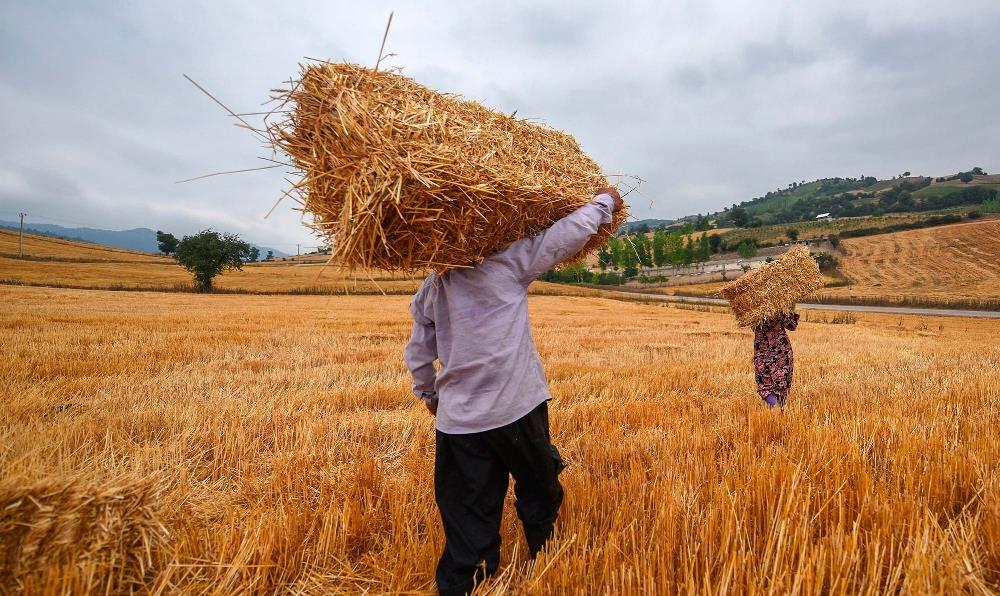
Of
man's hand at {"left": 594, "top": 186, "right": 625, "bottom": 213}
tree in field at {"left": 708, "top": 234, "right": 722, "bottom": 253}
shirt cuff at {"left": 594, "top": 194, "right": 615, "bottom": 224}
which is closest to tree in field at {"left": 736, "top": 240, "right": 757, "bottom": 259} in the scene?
tree in field at {"left": 708, "top": 234, "right": 722, "bottom": 253}

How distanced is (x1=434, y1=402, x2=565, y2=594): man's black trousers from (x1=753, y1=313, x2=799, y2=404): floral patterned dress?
14.7ft

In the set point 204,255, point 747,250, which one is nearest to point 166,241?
point 204,255

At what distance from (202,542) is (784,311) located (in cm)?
684

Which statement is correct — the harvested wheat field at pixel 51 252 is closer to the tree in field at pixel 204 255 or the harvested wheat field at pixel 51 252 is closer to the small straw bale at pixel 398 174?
the tree in field at pixel 204 255

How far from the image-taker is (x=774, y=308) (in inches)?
250

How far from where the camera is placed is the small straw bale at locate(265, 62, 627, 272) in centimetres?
211

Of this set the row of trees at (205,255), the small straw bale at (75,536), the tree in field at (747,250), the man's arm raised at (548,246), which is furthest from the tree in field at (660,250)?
the small straw bale at (75,536)

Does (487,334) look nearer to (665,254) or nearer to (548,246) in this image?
(548,246)

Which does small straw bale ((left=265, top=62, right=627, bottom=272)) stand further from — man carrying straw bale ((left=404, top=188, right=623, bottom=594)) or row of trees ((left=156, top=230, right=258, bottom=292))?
row of trees ((left=156, top=230, right=258, bottom=292))

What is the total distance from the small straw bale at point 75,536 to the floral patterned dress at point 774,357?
619 cm

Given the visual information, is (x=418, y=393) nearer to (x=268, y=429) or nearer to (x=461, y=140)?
(x=461, y=140)

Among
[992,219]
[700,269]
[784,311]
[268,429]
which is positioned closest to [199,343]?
[268,429]

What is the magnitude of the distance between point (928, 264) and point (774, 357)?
239 ft

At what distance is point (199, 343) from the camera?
1018cm
